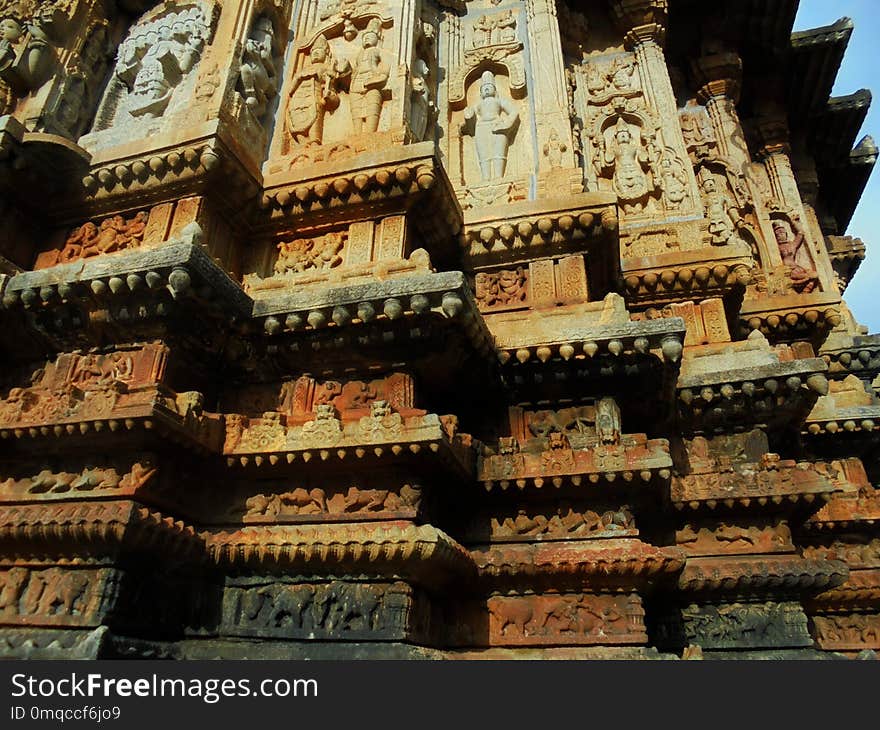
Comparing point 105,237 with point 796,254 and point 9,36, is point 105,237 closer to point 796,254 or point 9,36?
point 9,36

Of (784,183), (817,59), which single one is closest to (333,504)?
(784,183)

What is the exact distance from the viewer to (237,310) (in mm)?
4547

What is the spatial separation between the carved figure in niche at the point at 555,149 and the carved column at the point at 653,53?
262cm

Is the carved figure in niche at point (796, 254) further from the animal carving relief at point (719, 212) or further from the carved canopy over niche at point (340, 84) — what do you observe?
the carved canopy over niche at point (340, 84)

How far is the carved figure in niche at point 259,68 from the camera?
591 cm

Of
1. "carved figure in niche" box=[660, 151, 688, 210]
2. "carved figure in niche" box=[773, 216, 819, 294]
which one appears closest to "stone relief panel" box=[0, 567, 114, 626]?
"carved figure in niche" box=[660, 151, 688, 210]

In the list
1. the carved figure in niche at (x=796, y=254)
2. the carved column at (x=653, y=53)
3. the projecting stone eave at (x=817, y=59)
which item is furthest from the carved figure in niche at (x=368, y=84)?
the projecting stone eave at (x=817, y=59)

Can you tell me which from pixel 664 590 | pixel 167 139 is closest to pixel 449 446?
pixel 664 590

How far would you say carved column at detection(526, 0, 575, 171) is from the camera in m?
6.55

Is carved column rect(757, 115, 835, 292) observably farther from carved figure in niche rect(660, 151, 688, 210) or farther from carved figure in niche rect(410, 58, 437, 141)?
carved figure in niche rect(410, 58, 437, 141)

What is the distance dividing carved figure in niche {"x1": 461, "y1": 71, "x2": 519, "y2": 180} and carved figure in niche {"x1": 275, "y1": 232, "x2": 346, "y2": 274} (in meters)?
2.00

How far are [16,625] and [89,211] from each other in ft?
10.7

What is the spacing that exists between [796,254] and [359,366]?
30.0ft
